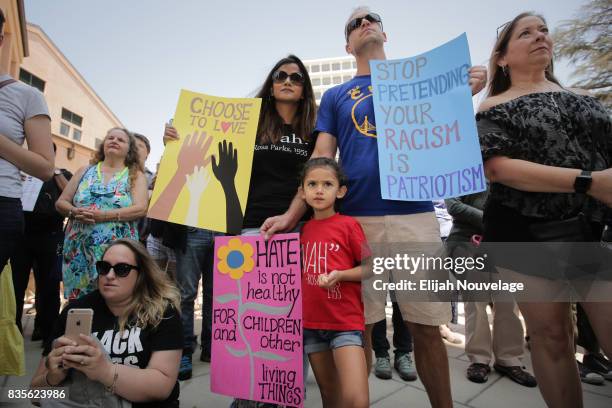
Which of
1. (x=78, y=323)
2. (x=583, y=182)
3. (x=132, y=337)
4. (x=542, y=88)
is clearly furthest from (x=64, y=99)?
(x=583, y=182)

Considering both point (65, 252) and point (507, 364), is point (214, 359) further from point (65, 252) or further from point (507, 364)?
point (507, 364)

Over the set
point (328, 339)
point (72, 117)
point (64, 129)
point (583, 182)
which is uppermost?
point (72, 117)

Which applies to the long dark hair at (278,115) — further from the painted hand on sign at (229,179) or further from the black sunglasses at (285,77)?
the painted hand on sign at (229,179)

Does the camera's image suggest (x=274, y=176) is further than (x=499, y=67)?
Yes

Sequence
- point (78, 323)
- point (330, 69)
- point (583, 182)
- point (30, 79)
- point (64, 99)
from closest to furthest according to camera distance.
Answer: point (583, 182) < point (78, 323) < point (30, 79) < point (64, 99) < point (330, 69)

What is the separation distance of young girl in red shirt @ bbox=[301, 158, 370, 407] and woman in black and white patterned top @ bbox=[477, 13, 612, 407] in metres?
0.61

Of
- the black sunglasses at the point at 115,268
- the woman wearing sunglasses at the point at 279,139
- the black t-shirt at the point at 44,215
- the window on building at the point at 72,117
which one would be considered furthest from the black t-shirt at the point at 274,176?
the window on building at the point at 72,117

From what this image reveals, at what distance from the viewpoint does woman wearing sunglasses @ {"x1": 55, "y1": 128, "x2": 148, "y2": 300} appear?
93.5 inches

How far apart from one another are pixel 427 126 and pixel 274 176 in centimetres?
83

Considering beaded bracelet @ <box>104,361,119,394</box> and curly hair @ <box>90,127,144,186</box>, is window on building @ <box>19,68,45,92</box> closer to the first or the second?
curly hair @ <box>90,127,144,186</box>

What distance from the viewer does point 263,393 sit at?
5.19 feet

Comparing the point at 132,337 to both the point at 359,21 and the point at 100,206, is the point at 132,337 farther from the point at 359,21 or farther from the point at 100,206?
the point at 359,21

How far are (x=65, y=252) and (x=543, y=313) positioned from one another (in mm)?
2873

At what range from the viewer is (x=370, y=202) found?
1626mm
